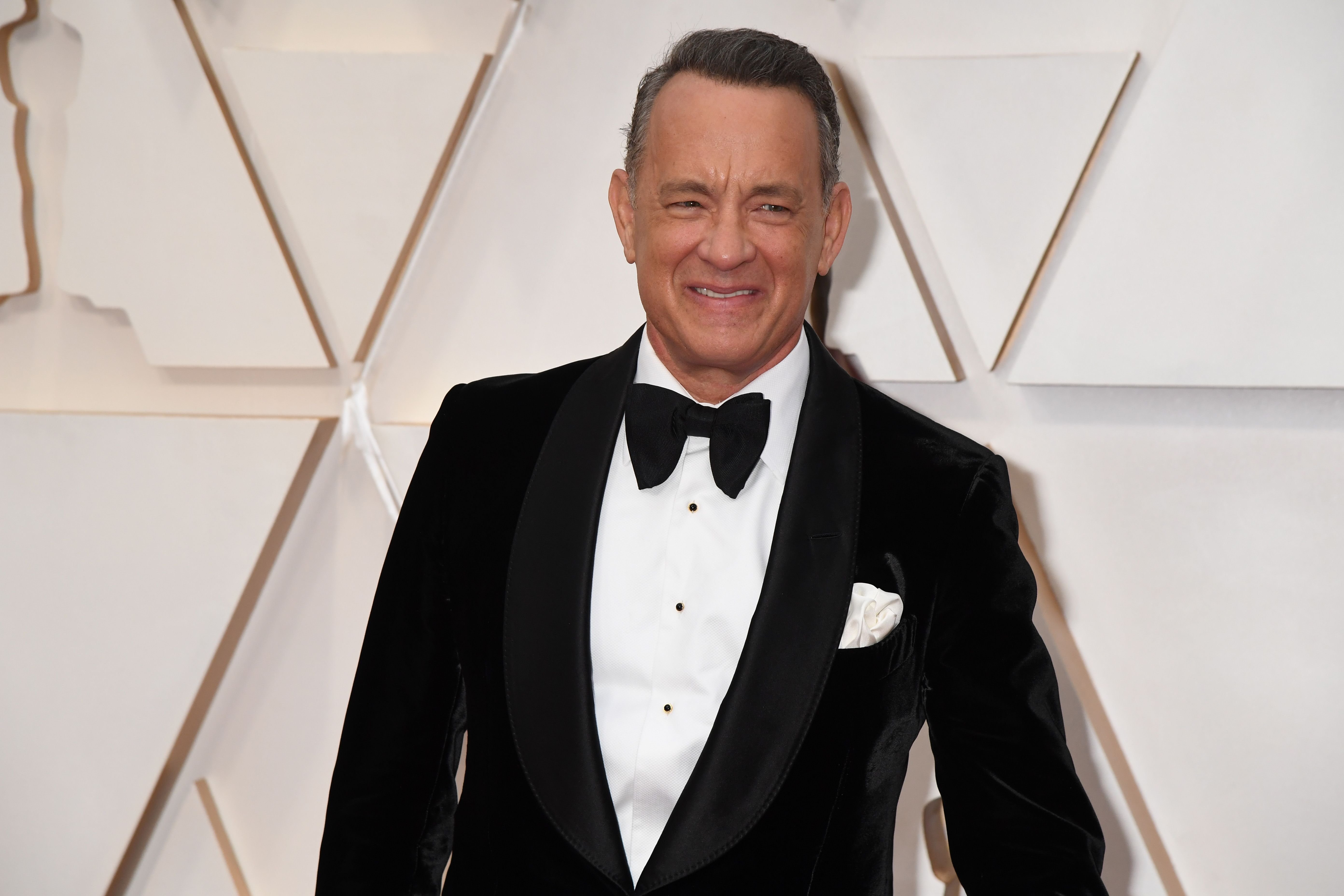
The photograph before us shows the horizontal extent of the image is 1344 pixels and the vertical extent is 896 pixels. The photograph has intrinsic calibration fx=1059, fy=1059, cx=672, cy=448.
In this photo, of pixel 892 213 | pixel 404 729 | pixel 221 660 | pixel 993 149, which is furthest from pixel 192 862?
pixel 993 149

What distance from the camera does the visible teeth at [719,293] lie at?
3.67ft

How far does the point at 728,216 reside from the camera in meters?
1.11

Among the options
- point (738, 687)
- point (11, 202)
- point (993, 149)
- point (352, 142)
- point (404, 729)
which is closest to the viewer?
point (738, 687)

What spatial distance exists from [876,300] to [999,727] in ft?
2.31

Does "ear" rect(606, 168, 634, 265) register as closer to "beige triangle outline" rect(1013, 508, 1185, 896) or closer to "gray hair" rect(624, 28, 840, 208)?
"gray hair" rect(624, 28, 840, 208)

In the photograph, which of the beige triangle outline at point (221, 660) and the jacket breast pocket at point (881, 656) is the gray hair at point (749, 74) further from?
the beige triangle outline at point (221, 660)

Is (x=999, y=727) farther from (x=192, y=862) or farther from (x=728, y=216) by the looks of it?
(x=192, y=862)

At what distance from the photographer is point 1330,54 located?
1.39 metres

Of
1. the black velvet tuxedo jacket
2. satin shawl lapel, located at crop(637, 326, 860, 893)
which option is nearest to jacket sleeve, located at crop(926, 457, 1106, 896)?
the black velvet tuxedo jacket

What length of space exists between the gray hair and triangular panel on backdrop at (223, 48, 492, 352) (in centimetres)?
60

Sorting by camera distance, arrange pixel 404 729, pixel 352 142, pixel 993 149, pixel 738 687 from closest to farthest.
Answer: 1. pixel 738 687
2. pixel 404 729
3. pixel 993 149
4. pixel 352 142

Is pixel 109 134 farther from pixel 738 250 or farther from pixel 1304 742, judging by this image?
pixel 1304 742

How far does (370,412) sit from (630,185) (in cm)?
80

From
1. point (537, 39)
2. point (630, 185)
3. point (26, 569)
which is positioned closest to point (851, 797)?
point (630, 185)
